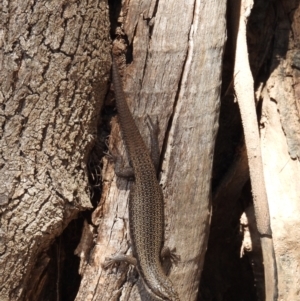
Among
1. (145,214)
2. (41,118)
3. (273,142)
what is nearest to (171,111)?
(145,214)

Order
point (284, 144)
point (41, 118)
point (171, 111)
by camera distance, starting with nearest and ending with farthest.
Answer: point (41, 118)
point (171, 111)
point (284, 144)

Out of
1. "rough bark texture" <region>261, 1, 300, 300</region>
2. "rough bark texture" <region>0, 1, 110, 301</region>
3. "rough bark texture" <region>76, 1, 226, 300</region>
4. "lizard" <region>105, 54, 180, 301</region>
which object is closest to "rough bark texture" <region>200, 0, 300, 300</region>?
"rough bark texture" <region>261, 1, 300, 300</region>

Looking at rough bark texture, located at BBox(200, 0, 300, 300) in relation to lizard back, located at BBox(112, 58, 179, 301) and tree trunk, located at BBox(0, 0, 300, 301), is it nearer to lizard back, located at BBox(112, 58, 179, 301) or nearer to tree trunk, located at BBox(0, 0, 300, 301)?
tree trunk, located at BBox(0, 0, 300, 301)

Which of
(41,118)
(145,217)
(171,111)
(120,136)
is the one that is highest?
(171,111)

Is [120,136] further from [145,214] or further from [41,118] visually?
[41,118]

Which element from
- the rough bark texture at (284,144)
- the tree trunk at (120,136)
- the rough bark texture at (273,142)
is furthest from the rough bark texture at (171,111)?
the rough bark texture at (284,144)

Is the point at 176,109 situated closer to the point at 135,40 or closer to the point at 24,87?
the point at 135,40

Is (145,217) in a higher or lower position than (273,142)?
lower

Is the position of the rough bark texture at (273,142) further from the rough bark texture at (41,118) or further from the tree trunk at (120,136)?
the rough bark texture at (41,118)
